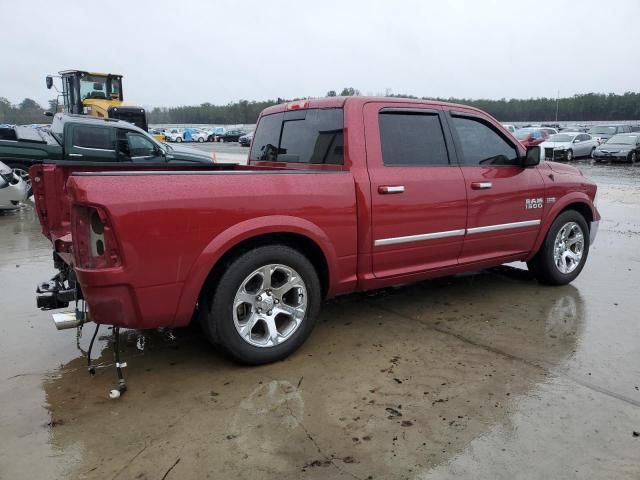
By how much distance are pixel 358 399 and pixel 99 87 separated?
21305 millimetres

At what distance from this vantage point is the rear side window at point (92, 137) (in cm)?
1134

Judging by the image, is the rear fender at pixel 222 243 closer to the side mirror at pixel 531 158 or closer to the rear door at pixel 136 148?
the side mirror at pixel 531 158

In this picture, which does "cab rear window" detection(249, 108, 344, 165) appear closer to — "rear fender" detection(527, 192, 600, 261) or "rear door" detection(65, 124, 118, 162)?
"rear fender" detection(527, 192, 600, 261)

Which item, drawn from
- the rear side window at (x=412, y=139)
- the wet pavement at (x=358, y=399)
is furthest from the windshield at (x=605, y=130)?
the rear side window at (x=412, y=139)

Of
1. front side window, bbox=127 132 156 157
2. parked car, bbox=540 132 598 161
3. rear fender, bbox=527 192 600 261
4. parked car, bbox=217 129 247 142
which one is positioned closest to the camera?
rear fender, bbox=527 192 600 261

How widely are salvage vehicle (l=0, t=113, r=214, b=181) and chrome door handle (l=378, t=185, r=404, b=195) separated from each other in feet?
26.2

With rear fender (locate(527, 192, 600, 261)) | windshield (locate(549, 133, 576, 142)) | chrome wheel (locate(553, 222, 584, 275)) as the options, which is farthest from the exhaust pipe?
windshield (locate(549, 133, 576, 142))

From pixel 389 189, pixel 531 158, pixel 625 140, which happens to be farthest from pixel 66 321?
pixel 625 140

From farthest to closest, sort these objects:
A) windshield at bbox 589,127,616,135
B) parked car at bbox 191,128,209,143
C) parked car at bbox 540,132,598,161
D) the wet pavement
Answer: parked car at bbox 191,128,209,143, windshield at bbox 589,127,616,135, parked car at bbox 540,132,598,161, the wet pavement

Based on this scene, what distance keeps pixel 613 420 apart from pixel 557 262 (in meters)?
2.70

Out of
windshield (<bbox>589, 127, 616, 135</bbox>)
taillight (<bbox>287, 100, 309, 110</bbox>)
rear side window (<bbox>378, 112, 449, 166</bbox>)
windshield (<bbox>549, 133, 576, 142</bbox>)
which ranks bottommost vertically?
rear side window (<bbox>378, 112, 449, 166</bbox>)

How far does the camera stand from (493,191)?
4703 millimetres

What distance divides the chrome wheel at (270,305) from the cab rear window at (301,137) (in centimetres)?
100

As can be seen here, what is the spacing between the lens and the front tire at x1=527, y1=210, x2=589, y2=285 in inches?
211
